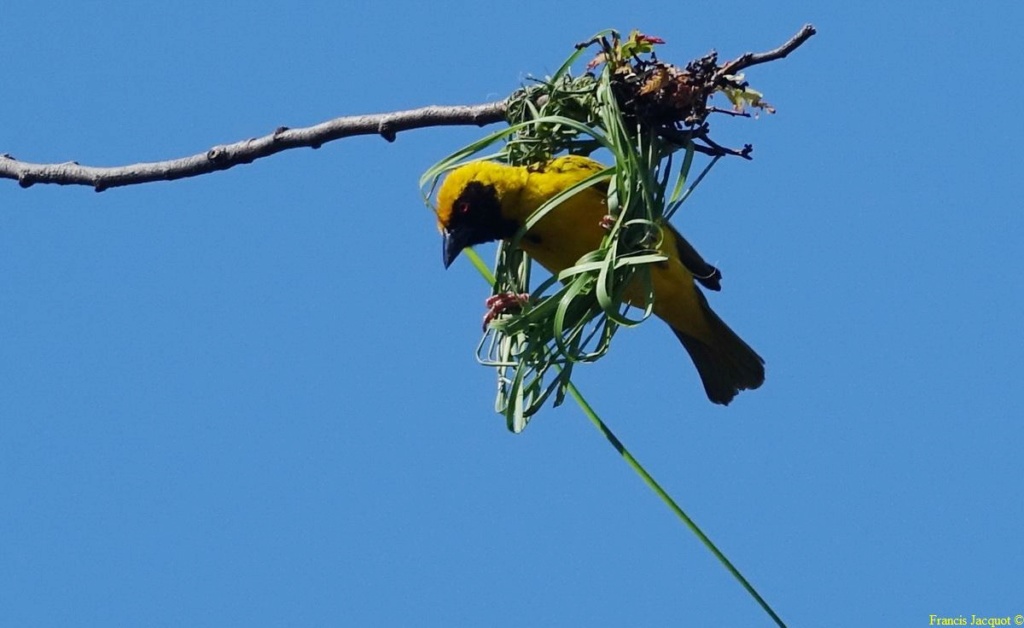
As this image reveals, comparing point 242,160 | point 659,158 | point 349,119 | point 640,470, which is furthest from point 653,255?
point 242,160

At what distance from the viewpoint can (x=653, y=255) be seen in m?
2.89

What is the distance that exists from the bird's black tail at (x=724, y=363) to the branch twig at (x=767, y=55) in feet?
4.13

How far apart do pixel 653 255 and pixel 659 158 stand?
0.28 metres

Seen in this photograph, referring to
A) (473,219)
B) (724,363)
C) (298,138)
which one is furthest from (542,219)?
(724,363)

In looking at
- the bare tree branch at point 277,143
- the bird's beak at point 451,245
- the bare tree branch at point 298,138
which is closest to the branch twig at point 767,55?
the bare tree branch at point 298,138

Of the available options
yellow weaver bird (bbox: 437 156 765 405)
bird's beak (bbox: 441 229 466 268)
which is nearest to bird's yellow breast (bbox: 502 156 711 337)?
yellow weaver bird (bbox: 437 156 765 405)

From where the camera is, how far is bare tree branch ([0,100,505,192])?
2672mm

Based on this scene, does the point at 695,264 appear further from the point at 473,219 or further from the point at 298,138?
the point at 298,138

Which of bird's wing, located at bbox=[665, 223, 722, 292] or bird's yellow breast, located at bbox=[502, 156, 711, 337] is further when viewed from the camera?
bird's wing, located at bbox=[665, 223, 722, 292]

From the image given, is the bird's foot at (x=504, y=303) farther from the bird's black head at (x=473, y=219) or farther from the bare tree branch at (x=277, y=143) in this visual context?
the bare tree branch at (x=277, y=143)

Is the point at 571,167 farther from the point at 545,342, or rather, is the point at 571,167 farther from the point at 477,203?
the point at 545,342

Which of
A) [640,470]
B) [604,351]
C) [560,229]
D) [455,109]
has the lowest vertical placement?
[640,470]

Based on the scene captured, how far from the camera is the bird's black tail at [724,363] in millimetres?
4000

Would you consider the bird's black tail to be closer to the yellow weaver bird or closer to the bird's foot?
the yellow weaver bird
